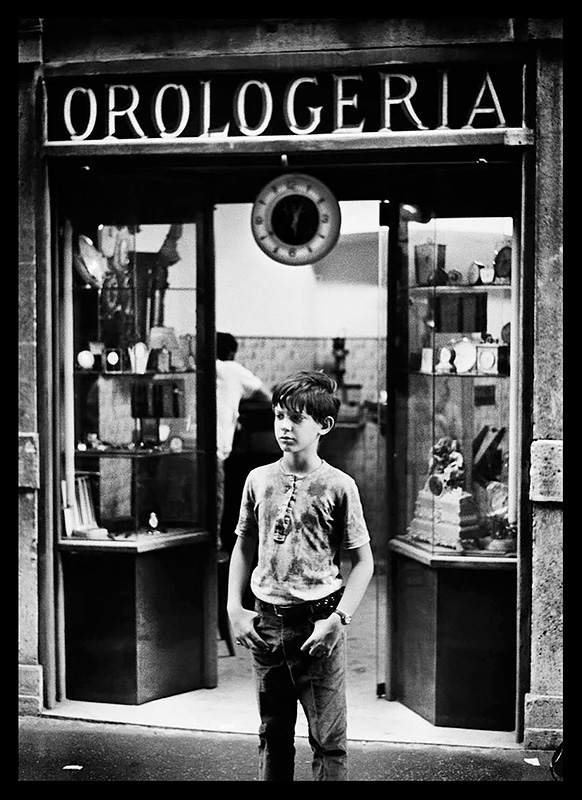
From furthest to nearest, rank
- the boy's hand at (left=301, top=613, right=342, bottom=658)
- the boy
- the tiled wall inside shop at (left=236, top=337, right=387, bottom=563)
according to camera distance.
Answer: the tiled wall inside shop at (left=236, top=337, right=387, bottom=563) → the boy → the boy's hand at (left=301, top=613, right=342, bottom=658)

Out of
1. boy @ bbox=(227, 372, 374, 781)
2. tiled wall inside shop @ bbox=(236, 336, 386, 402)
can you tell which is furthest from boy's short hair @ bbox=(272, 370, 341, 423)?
tiled wall inside shop @ bbox=(236, 336, 386, 402)

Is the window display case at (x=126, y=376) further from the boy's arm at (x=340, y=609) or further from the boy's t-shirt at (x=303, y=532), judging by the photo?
the boy's arm at (x=340, y=609)

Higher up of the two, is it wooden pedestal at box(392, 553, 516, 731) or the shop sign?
the shop sign

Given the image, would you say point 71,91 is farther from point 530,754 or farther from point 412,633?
point 530,754

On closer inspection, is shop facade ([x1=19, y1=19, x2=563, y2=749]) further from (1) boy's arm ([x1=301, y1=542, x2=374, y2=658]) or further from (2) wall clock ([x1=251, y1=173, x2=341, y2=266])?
(1) boy's arm ([x1=301, y1=542, x2=374, y2=658])

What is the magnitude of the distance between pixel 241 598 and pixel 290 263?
270 centimetres

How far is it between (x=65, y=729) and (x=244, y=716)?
40.1 inches

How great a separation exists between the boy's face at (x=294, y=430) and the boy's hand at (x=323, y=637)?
0.69m

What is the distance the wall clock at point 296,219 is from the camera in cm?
663

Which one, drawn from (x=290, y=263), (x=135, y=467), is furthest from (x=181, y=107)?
(x=135, y=467)

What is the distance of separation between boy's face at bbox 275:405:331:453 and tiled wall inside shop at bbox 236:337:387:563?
6882 millimetres

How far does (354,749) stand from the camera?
5980 mm

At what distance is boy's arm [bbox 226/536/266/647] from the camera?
4.40 metres

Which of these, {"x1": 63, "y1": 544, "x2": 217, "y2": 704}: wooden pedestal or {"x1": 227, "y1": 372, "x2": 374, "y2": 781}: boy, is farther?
{"x1": 63, "y1": 544, "x2": 217, "y2": 704}: wooden pedestal
